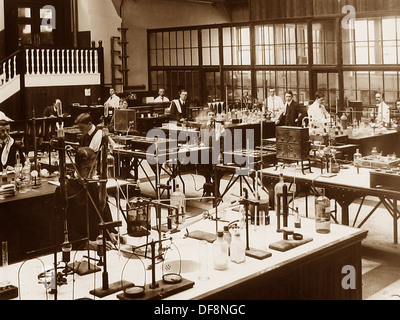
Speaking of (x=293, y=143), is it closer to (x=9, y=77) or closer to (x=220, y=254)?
(x=220, y=254)

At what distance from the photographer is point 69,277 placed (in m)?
3.15

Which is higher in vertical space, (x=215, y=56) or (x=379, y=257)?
(x=215, y=56)

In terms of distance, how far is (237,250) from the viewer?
3.24 meters

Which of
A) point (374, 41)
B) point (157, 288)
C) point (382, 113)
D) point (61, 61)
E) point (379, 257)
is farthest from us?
point (61, 61)

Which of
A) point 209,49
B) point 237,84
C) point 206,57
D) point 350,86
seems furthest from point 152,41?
point 350,86

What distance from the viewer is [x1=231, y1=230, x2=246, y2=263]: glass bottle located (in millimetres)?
Result: 3246

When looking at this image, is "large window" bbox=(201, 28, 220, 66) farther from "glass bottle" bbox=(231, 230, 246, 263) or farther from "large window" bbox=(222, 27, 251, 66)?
"glass bottle" bbox=(231, 230, 246, 263)

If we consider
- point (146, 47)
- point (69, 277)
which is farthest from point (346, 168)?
point (146, 47)

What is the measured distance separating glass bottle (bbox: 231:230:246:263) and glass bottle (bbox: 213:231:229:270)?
46 millimetres

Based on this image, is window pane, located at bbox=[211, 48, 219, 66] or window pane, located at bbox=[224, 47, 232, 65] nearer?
window pane, located at bbox=[224, 47, 232, 65]

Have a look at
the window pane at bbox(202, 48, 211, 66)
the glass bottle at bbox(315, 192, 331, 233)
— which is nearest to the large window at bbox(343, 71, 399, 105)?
the window pane at bbox(202, 48, 211, 66)

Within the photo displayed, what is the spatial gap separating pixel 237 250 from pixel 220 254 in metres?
0.11
